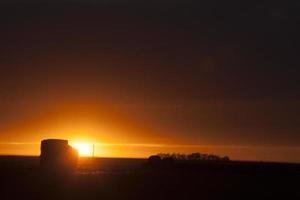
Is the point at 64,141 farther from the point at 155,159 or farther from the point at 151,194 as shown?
the point at 155,159

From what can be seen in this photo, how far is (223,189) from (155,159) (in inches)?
3195

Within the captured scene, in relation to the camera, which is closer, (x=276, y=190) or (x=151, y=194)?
(x=151, y=194)

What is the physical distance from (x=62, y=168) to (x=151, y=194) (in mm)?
38092

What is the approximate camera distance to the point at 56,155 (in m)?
85.6

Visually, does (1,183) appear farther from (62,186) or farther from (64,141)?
(64,141)

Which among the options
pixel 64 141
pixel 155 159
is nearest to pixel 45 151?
pixel 64 141

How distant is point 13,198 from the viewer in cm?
4234

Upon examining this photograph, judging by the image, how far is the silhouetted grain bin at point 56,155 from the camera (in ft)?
279

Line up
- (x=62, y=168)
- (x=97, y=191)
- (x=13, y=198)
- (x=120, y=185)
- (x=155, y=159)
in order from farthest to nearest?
(x=155, y=159)
(x=62, y=168)
(x=120, y=185)
(x=97, y=191)
(x=13, y=198)

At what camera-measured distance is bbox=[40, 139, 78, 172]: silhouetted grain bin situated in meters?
85.1

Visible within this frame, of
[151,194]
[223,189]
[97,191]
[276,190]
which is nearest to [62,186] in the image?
[97,191]

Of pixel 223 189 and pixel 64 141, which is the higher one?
pixel 64 141

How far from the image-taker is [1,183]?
58.4m

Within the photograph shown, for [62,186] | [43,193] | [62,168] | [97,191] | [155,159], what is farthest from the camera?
[155,159]
